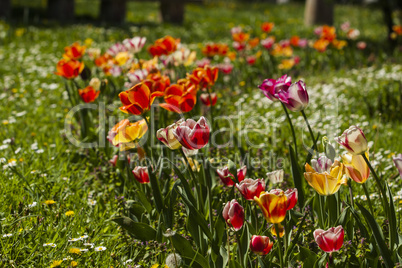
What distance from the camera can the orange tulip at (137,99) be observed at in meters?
1.86

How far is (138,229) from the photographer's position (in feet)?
6.39

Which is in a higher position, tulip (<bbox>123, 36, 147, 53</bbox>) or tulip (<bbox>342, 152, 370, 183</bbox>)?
tulip (<bbox>123, 36, 147, 53</bbox>)

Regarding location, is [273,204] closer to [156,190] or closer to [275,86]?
[275,86]

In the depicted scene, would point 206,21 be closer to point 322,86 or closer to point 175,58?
point 322,86

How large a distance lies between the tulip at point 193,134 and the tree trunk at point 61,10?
10718mm

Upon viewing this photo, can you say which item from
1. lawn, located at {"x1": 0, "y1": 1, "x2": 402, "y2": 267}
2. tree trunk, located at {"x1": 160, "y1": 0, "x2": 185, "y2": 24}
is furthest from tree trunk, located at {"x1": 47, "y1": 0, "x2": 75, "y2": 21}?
lawn, located at {"x1": 0, "y1": 1, "x2": 402, "y2": 267}

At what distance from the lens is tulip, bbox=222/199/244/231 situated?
152 centimetres

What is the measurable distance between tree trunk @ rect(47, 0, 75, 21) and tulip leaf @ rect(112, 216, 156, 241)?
1040 centimetres

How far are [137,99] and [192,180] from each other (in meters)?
0.58

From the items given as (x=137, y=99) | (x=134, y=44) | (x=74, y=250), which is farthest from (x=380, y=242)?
(x=134, y=44)

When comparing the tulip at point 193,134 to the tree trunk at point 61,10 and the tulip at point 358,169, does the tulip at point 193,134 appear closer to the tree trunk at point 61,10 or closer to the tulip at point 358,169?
the tulip at point 358,169

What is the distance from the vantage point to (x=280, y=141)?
3289 millimetres

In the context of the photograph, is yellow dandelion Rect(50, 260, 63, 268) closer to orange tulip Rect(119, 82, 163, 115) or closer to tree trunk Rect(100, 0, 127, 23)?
orange tulip Rect(119, 82, 163, 115)

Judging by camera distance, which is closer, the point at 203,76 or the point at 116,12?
the point at 203,76
